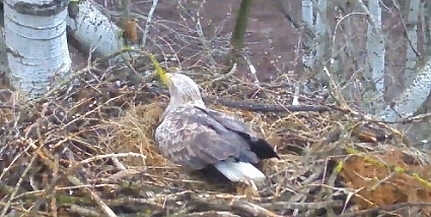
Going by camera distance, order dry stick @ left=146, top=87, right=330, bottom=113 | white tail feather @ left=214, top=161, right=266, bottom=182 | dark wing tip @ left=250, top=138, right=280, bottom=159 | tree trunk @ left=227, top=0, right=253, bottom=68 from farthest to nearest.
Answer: tree trunk @ left=227, top=0, right=253, bottom=68
dry stick @ left=146, top=87, right=330, bottom=113
dark wing tip @ left=250, top=138, right=280, bottom=159
white tail feather @ left=214, top=161, right=266, bottom=182

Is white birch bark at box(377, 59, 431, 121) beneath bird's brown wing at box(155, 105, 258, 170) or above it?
beneath

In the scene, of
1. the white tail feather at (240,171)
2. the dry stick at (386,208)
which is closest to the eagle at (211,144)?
the white tail feather at (240,171)

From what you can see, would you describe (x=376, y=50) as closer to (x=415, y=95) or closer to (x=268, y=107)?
(x=415, y=95)

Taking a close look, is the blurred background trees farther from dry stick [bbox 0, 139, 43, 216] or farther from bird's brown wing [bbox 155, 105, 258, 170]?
dry stick [bbox 0, 139, 43, 216]

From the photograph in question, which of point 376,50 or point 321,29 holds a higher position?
point 376,50

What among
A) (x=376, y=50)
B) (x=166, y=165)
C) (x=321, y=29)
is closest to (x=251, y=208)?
(x=166, y=165)

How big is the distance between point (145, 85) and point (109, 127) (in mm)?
358

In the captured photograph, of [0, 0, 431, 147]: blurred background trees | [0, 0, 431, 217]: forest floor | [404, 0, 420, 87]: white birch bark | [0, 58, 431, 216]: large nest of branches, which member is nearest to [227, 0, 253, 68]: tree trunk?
[0, 0, 431, 147]: blurred background trees

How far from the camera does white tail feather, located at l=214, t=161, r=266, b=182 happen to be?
2.55 metres

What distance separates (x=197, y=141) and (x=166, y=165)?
6.9 inches

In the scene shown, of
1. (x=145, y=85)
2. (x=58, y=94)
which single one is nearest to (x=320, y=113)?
(x=145, y=85)

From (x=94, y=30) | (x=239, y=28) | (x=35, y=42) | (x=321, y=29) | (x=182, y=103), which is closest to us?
(x=182, y=103)

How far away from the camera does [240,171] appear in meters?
2.58

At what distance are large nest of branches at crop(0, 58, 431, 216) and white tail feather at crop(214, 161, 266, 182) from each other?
4 cm
